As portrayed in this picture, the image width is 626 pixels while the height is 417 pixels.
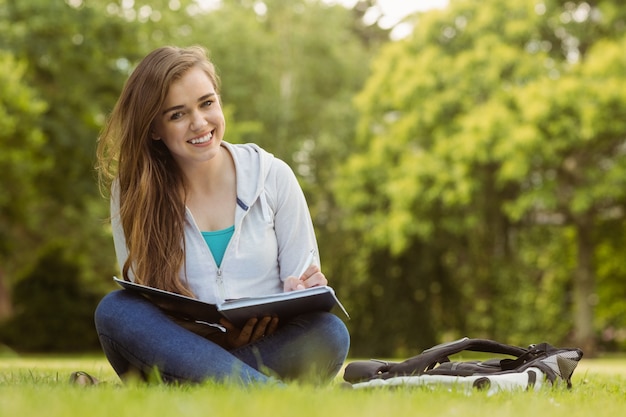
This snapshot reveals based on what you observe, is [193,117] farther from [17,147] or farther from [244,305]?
[17,147]

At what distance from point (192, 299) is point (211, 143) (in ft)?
2.39

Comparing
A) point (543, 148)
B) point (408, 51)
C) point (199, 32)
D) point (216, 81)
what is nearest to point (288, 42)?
point (199, 32)

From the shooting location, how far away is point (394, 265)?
18031mm

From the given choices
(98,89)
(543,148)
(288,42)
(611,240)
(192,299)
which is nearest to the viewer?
(192,299)

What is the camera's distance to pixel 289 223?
385 cm

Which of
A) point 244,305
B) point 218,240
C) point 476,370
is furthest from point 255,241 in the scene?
point 476,370

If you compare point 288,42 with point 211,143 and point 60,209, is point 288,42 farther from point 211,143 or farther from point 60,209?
point 211,143

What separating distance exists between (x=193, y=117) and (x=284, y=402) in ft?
5.49

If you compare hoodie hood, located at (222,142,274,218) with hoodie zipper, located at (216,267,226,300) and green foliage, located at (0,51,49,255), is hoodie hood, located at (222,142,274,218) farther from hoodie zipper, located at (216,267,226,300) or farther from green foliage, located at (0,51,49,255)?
green foliage, located at (0,51,49,255)

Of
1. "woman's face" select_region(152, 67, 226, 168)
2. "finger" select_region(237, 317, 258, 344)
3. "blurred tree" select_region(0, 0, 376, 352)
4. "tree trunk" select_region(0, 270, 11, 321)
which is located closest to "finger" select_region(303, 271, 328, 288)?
"finger" select_region(237, 317, 258, 344)

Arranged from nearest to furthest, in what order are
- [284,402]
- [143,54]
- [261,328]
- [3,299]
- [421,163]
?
[284,402]
[261,328]
[421,163]
[143,54]
[3,299]

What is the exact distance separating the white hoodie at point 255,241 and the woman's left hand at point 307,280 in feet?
0.23

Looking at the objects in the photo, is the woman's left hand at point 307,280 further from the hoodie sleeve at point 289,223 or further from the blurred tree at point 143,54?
the blurred tree at point 143,54

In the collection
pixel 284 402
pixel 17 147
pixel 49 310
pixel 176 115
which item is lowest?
pixel 49 310
